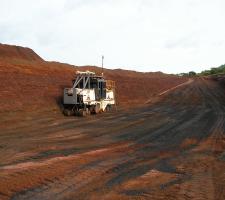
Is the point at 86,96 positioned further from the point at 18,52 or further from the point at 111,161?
the point at 18,52

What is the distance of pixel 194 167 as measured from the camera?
42.2 feet

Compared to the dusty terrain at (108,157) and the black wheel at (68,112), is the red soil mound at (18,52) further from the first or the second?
the dusty terrain at (108,157)

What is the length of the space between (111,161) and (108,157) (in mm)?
673

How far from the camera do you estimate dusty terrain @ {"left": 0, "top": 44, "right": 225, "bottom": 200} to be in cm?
988

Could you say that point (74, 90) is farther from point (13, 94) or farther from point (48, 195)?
point (48, 195)

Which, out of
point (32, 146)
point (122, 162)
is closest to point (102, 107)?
point (32, 146)

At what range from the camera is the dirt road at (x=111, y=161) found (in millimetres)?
9820

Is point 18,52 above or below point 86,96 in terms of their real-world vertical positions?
above

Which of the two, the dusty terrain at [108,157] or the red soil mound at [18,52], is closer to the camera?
the dusty terrain at [108,157]

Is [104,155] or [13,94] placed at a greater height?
[13,94]

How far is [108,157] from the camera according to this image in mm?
14109

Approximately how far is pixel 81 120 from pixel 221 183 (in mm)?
16354

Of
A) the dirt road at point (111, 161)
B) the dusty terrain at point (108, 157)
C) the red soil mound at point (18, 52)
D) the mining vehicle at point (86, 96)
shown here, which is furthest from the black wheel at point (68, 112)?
the red soil mound at point (18, 52)

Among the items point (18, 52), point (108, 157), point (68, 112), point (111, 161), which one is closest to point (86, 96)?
point (68, 112)
